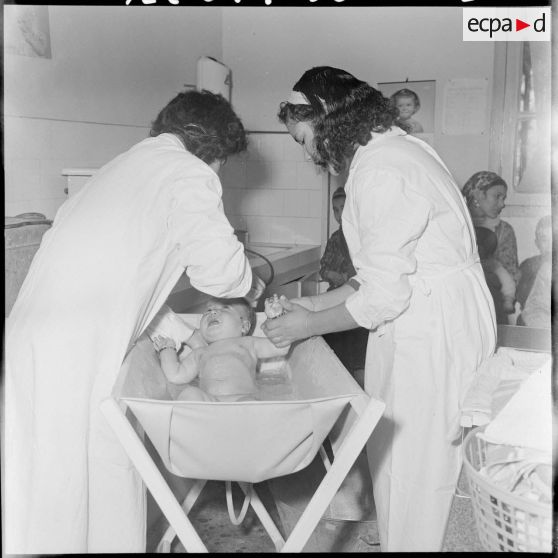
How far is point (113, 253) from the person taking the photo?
144 cm

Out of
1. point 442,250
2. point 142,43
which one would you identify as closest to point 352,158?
point 442,250

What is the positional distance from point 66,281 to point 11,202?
92cm

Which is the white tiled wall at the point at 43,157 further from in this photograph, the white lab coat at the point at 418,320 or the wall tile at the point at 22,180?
the white lab coat at the point at 418,320

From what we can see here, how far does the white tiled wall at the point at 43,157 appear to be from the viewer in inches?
87.3

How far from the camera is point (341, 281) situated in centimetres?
318

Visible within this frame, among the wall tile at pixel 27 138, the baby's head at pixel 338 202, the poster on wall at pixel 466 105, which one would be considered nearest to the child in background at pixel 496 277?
the poster on wall at pixel 466 105

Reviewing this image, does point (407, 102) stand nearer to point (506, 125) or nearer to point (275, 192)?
point (506, 125)

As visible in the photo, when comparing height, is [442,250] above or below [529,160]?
below

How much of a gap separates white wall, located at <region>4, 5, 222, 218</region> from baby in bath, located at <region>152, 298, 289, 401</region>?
0.78 meters

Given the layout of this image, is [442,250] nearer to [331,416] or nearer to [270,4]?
[331,416]

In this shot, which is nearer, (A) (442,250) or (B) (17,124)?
(A) (442,250)

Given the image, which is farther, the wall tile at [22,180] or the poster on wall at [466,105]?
the poster on wall at [466,105]

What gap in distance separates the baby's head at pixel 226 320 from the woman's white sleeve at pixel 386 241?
51 cm

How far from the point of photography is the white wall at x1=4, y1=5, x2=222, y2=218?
2.24 m
